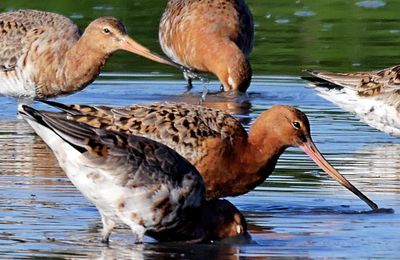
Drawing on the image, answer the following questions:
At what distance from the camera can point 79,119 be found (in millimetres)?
10383

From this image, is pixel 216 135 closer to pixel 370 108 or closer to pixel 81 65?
pixel 81 65

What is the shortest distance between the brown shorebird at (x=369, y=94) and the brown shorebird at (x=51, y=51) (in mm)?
1758

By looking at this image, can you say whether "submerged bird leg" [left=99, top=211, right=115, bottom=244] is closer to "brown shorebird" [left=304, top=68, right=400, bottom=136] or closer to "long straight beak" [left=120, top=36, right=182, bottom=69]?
"long straight beak" [left=120, top=36, right=182, bottom=69]

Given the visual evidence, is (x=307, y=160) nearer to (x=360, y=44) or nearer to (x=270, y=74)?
(x=270, y=74)

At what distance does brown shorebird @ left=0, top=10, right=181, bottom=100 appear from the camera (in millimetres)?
13727

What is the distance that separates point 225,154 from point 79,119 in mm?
1080

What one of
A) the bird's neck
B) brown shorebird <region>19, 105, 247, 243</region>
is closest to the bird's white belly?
the bird's neck

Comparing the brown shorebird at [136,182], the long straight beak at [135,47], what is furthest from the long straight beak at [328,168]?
the long straight beak at [135,47]

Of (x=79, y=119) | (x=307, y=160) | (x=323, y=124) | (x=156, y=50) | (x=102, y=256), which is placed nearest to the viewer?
(x=102, y=256)

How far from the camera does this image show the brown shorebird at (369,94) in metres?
14.1

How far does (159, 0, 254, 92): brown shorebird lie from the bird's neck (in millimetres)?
2680

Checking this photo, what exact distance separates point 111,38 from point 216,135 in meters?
3.57

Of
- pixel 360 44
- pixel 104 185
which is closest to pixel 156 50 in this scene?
pixel 360 44

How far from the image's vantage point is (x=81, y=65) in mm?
14062
